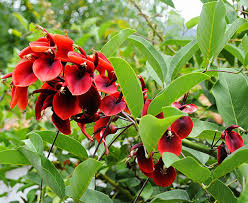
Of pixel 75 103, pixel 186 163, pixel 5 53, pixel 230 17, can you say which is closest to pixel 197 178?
pixel 186 163

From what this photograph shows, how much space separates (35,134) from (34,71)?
0.12m

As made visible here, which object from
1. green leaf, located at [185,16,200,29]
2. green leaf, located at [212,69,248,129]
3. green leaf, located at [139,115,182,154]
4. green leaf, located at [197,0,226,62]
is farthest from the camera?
green leaf, located at [185,16,200,29]

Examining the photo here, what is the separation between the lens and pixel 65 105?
36 centimetres

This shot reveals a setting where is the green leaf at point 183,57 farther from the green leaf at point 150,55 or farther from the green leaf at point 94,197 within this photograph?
the green leaf at point 94,197

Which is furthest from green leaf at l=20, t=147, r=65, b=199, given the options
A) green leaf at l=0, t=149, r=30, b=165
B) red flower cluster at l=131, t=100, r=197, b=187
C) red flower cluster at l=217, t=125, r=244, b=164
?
red flower cluster at l=217, t=125, r=244, b=164

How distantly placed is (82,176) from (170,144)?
12cm

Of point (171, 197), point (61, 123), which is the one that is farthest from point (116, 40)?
point (171, 197)

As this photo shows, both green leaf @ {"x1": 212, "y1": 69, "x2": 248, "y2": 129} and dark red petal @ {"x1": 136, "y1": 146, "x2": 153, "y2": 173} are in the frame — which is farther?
green leaf @ {"x1": 212, "y1": 69, "x2": 248, "y2": 129}

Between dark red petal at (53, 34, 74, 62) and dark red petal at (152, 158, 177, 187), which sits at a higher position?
dark red petal at (53, 34, 74, 62)

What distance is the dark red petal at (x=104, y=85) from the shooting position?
36 cm

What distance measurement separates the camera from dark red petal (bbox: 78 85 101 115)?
36cm

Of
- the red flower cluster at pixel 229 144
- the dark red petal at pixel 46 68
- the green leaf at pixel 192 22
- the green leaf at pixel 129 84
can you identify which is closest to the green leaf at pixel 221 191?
the red flower cluster at pixel 229 144

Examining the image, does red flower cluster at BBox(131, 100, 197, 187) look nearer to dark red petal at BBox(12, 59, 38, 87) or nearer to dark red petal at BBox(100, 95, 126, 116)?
dark red petal at BBox(100, 95, 126, 116)

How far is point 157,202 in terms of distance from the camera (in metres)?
0.47
